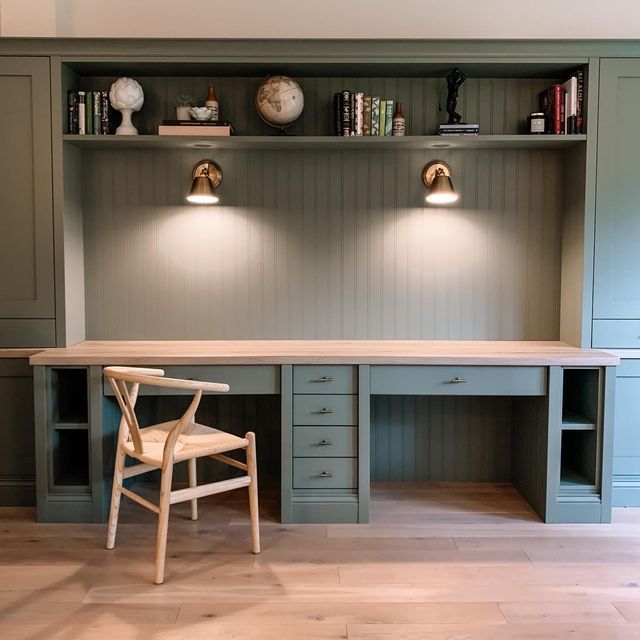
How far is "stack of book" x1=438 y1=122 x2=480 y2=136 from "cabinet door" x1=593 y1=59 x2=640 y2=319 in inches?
23.1

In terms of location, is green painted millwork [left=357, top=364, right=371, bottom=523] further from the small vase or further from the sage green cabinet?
the small vase

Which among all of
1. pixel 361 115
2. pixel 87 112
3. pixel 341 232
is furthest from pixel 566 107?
pixel 87 112

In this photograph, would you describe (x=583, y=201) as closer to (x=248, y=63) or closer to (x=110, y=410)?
(x=248, y=63)

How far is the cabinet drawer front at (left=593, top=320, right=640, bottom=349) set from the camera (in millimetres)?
3117

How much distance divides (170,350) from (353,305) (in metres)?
0.97

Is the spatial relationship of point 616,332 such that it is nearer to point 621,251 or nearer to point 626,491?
point 621,251

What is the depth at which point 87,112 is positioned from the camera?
3113mm

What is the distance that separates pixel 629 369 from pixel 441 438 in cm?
99

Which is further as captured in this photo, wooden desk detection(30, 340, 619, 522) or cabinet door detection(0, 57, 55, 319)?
cabinet door detection(0, 57, 55, 319)

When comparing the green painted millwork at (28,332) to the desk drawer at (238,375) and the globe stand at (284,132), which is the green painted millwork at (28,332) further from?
the globe stand at (284,132)

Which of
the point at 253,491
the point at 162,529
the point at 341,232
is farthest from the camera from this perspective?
the point at 341,232

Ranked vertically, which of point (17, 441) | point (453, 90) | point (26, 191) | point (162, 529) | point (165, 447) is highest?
point (453, 90)

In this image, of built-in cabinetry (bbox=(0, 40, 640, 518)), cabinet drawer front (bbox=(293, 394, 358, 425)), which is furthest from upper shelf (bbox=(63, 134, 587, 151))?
cabinet drawer front (bbox=(293, 394, 358, 425))

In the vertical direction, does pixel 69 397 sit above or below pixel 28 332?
below
